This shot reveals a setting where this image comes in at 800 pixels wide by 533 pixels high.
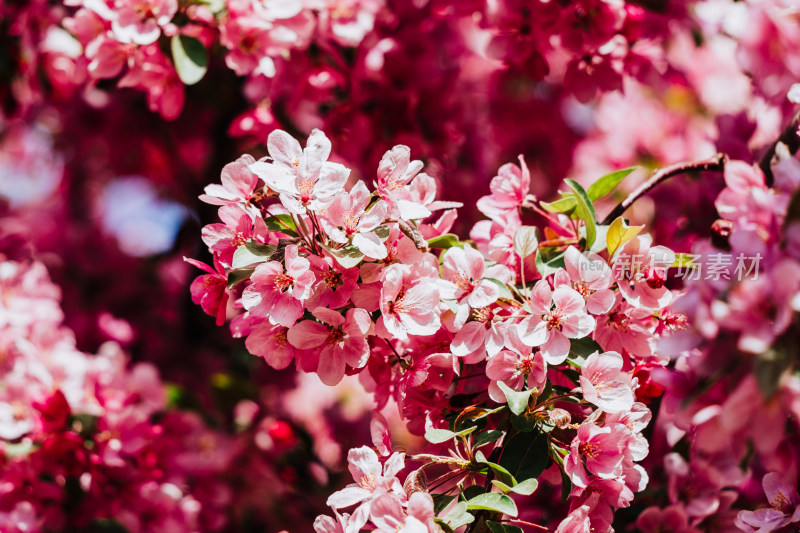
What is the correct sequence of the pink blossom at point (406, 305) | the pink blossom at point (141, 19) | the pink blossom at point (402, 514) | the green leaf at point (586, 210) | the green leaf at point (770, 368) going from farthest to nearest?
the pink blossom at point (141, 19)
the green leaf at point (586, 210)
the pink blossom at point (406, 305)
the pink blossom at point (402, 514)
the green leaf at point (770, 368)

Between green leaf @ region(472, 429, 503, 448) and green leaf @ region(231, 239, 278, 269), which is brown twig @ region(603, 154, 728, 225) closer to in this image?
green leaf @ region(472, 429, 503, 448)

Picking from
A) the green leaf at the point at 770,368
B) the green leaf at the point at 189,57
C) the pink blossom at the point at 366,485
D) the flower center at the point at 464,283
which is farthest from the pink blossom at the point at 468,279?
the green leaf at the point at 189,57

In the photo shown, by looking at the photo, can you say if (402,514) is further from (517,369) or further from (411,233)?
(411,233)

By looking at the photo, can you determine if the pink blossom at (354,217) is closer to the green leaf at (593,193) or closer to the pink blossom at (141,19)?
the green leaf at (593,193)

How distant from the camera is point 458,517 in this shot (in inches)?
30.9

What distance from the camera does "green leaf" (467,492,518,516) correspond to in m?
0.77

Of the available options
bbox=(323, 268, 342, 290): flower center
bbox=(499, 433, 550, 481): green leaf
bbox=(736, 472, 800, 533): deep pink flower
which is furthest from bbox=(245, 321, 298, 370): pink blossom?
bbox=(736, 472, 800, 533): deep pink flower

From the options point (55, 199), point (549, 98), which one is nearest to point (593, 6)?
point (549, 98)

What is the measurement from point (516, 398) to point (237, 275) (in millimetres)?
394

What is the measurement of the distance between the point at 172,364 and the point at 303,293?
1437 mm

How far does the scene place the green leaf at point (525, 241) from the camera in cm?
100

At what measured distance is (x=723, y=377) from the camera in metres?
0.71

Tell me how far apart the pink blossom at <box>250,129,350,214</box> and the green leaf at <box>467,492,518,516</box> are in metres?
0.40

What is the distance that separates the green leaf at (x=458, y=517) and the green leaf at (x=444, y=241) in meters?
0.37
